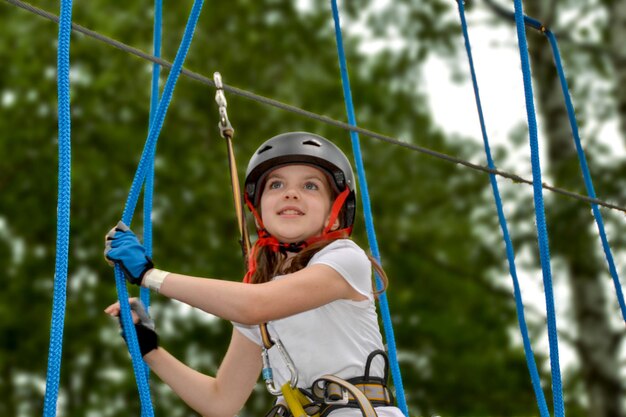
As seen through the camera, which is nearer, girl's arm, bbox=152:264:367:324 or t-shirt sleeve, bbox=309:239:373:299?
girl's arm, bbox=152:264:367:324

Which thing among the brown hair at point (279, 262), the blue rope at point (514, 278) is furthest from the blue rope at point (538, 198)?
the brown hair at point (279, 262)

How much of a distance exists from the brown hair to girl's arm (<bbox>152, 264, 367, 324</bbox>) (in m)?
0.19

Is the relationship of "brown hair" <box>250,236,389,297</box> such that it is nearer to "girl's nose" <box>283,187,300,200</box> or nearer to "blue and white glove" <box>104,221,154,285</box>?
"girl's nose" <box>283,187,300,200</box>

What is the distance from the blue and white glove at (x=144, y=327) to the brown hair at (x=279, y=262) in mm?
368

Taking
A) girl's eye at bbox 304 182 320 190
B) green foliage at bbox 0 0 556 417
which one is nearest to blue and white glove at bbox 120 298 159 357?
girl's eye at bbox 304 182 320 190

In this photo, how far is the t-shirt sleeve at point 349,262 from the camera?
288cm

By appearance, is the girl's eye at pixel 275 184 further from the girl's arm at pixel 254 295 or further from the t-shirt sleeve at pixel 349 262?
the girl's arm at pixel 254 295

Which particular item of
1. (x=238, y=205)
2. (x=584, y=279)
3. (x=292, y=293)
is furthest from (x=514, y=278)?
(x=584, y=279)

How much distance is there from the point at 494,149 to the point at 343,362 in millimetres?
10033

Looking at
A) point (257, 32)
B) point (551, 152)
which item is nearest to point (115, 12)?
point (257, 32)

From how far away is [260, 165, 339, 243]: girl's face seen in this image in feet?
10.1

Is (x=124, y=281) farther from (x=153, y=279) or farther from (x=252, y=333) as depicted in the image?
(x=252, y=333)

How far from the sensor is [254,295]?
2.70m

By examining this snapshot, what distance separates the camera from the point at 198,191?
43.4 ft
